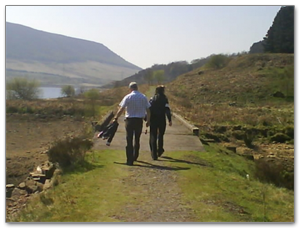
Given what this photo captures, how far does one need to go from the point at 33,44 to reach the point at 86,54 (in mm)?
9620

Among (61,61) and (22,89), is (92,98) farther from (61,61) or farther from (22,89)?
(61,61)

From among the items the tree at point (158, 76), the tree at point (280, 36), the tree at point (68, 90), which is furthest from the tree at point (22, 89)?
the tree at point (280, 36)

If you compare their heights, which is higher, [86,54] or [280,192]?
[86,54]

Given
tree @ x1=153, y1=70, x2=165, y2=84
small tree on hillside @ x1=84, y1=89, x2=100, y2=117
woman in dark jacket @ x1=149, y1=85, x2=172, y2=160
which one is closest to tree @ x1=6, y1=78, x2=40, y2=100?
small tree on hillside @ x1=84, y1=89, x2=100, y2=117

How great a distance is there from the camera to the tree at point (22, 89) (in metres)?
62.9

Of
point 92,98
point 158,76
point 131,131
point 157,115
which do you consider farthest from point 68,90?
point 131,131

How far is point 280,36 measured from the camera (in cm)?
7444

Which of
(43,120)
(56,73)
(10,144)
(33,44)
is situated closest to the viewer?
(10,144)

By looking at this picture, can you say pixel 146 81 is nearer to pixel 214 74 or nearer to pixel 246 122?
pixel 214 74

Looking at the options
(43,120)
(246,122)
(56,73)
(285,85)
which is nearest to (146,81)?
(56,73)

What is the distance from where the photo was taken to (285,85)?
5228 cm

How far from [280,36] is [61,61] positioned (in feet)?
122

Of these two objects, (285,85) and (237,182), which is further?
(285,85)

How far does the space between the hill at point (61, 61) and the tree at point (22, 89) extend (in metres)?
1.67
